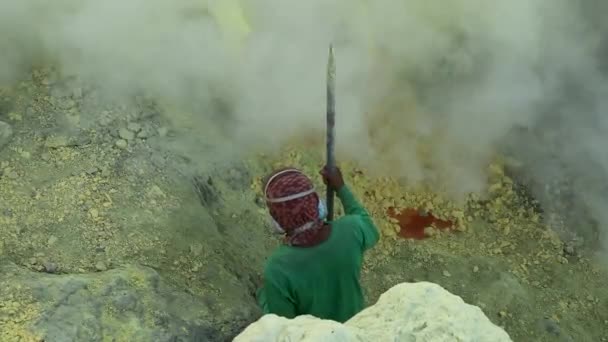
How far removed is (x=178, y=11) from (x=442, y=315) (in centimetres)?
254

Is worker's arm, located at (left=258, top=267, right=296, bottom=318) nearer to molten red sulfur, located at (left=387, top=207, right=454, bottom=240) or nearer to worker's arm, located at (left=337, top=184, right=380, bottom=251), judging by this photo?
worker's arm, located at (left=337, top=184, right=380, bottom=251)

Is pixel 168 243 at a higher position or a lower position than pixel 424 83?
lower

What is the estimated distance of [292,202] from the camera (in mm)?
2289

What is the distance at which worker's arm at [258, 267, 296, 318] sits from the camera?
2396mm

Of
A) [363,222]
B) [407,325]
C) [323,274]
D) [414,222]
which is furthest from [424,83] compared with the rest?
[407,325]

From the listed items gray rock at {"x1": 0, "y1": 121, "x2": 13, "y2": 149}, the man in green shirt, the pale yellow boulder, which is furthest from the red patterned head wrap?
gray rock at {"x1": 0, "y1": 121, "x2": 13, "y2": 149}

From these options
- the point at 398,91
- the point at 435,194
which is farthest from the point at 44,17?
the point at 435,194

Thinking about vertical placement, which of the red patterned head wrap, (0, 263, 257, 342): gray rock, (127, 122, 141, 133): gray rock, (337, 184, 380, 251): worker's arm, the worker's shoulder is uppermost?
the red patterned head wrap

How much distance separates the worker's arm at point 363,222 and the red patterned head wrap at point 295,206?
17 centimetres

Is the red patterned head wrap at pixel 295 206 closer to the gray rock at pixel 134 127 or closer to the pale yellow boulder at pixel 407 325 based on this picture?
the pale yellow boulder at pixel 407 325

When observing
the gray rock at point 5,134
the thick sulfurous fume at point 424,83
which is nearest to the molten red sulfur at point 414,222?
the thick sulfurous fume at point 424,83

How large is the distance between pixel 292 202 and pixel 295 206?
15mm

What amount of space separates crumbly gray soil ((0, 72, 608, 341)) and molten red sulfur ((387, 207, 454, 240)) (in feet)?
0.20

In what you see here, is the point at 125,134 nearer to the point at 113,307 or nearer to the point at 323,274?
the point at 113,307
